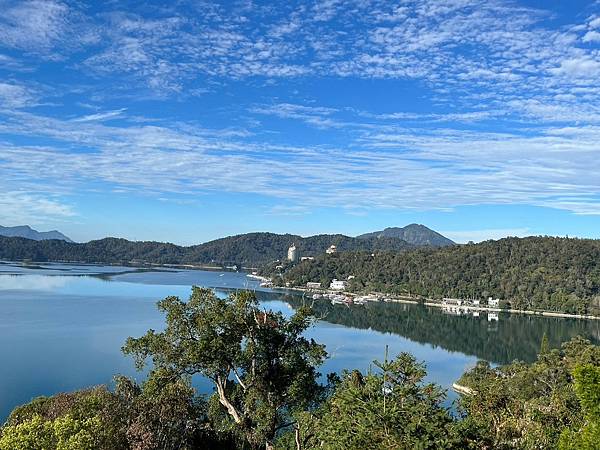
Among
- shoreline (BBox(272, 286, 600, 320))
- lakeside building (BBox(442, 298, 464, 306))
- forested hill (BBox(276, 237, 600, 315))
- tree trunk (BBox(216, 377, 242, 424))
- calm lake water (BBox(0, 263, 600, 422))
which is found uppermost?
forested hill (BBox(276, 237, 600, 315))

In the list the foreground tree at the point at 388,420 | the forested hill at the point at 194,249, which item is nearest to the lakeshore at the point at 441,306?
the forested hill at the point at 194,249

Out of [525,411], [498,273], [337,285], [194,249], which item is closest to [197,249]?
[194,249]

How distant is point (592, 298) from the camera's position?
48.8 m

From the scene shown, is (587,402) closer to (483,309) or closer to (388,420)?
(388,420)

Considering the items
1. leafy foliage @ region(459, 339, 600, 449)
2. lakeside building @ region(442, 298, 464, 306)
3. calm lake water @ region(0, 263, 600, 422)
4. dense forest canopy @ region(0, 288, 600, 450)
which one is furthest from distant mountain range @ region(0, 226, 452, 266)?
dense forest canopy @ region(0, 288, 600, 450)

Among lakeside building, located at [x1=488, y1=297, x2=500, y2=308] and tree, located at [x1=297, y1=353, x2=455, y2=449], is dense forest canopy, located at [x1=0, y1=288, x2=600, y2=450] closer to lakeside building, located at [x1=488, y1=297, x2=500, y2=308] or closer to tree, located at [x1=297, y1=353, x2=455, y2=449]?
tree, located at [x1=297, y1=353, x2=455, y2=449]

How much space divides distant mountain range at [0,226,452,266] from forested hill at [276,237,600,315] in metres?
→ 38.3

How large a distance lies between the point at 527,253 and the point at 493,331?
26.4 m

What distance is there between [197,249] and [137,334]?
98.0m

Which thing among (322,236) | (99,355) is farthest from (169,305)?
(322,236)

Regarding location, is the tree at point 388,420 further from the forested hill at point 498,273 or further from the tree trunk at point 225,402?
the forested hill at point 498,273

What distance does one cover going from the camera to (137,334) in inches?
1059

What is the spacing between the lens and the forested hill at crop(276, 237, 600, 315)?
50656 millimetres

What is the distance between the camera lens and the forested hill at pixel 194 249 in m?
104
